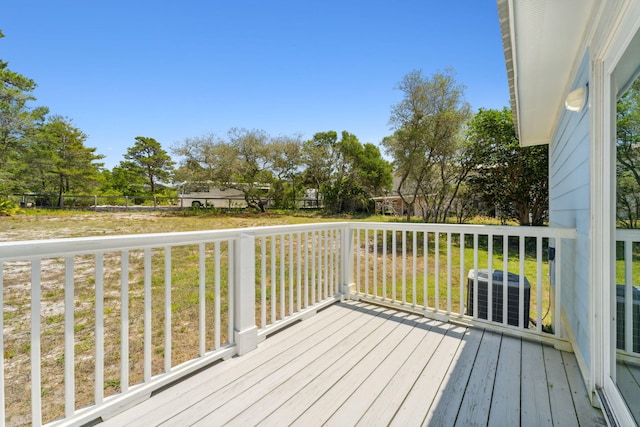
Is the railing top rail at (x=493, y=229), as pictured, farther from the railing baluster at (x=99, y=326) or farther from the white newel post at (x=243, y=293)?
the railing baluster at (x=99, y=326)

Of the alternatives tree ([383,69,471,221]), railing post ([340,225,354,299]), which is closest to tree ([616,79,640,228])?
railing post ([340,225,354,299])

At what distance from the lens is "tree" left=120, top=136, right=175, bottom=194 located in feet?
91.5

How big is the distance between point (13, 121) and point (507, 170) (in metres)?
21.3

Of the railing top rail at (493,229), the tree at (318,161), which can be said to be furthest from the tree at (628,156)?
the tree at (318,161)

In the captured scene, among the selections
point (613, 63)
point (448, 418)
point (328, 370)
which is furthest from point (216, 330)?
point (613, 63)

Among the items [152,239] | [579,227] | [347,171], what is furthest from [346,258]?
[347,171]

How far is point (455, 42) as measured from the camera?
6.82 m

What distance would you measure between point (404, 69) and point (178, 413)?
367 inches

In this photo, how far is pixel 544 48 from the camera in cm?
204

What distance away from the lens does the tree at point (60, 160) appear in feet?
51.5

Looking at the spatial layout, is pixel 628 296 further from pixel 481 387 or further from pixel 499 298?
pixel 499 298

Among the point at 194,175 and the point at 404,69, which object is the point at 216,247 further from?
the point at 194,175

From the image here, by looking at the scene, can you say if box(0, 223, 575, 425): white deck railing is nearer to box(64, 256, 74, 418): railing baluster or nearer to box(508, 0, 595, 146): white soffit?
box(64, 256, 74, 418): railing baluster

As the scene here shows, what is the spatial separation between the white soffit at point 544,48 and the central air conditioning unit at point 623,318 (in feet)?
4.92
